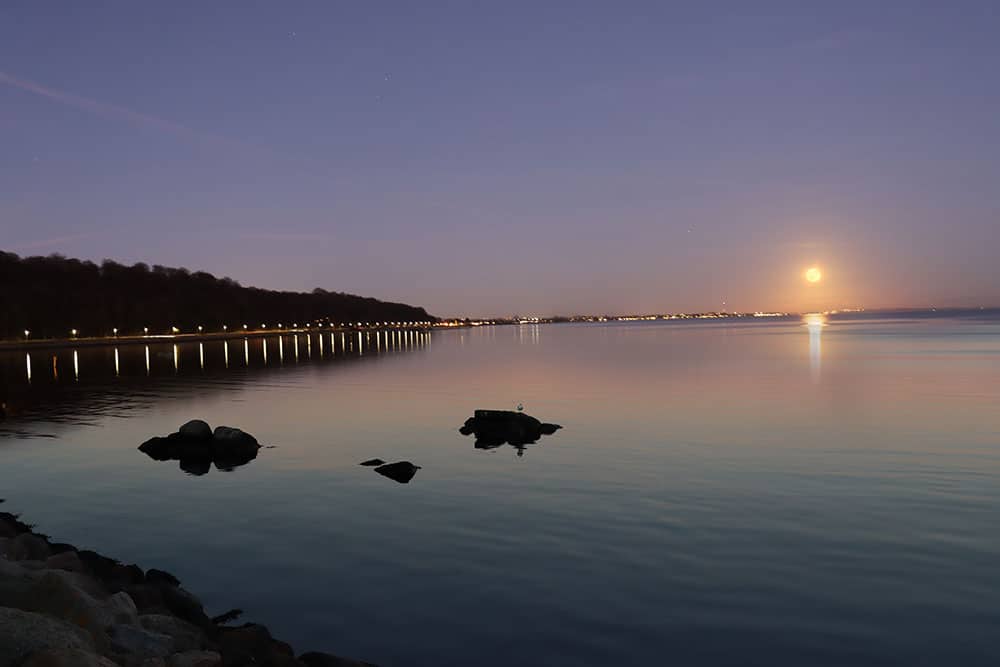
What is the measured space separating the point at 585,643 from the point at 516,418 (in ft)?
77.2

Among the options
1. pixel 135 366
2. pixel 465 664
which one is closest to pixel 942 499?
pixel 465 664

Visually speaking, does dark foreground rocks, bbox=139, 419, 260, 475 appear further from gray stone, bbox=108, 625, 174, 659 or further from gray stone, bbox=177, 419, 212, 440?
gray stone, bbox=108, 625, 174, 659

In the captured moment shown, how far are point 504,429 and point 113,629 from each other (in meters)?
26.4

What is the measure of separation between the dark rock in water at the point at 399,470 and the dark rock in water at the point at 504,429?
6.56m

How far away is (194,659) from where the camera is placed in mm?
9859

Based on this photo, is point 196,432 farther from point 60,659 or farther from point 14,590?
point 60,659

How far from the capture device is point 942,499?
22609 millimetres

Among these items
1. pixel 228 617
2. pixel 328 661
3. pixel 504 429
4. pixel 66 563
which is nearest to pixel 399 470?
pixel 504 429

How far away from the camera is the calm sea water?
1342 centimetres

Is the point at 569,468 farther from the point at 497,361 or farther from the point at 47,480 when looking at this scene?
the point at 497,361

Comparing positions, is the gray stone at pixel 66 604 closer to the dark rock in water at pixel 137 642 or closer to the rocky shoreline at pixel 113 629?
the rocky shoreline at pixel 113 629

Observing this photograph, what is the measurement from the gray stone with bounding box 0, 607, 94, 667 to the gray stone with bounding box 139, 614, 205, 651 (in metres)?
2.27

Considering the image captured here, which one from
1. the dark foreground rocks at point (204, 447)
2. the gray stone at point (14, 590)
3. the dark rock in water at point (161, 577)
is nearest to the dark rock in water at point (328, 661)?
the gray stone at point (14, 590)

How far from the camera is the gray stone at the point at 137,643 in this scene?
32.9 feet
